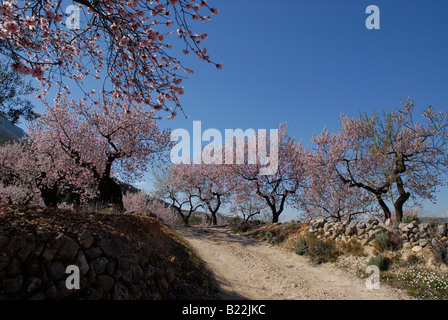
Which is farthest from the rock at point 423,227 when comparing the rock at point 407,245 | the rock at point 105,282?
the rock at point 105,282

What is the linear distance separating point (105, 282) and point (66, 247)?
3.08 ft

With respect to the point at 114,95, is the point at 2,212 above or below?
below

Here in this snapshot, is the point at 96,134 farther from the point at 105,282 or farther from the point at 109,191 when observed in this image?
the point at 105,282

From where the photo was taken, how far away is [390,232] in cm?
1016

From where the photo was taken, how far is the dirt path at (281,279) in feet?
24.1

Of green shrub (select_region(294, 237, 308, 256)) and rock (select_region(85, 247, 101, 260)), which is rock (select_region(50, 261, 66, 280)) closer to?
rock (select_region(85, 247, 101, 260))

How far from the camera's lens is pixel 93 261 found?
15.2ft

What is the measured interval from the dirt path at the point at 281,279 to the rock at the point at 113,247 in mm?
3411

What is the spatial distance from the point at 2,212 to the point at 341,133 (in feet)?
67.9

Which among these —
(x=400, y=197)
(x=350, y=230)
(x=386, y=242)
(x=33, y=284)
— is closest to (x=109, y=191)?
(x=33, y=284)

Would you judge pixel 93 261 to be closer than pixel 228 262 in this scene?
Yes

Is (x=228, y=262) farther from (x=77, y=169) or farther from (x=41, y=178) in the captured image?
(x=41, y=178)

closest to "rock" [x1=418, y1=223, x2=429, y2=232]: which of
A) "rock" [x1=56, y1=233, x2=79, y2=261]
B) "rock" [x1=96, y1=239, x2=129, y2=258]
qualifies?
"rock" [x1=96, y1=239, x2=129, y2=258]
